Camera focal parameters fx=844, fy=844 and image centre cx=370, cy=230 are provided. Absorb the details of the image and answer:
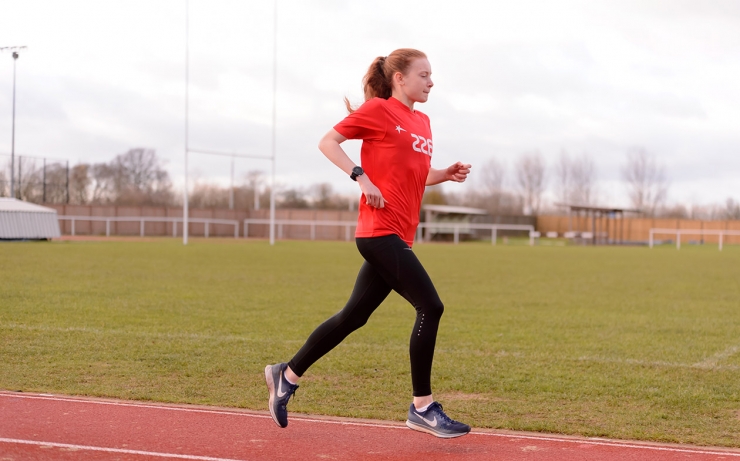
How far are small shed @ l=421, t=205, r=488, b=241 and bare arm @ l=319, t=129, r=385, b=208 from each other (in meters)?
56.9

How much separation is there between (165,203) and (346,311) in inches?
2464

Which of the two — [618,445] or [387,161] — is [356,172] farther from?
[618,445]

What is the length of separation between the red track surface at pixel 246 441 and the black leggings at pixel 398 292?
42cm

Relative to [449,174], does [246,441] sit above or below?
below

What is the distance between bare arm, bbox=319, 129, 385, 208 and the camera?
456cm

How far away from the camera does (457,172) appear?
530 centimetres

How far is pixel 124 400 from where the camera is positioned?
227 inches

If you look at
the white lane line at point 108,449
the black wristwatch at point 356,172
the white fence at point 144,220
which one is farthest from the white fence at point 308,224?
the white lane line at point 108,449

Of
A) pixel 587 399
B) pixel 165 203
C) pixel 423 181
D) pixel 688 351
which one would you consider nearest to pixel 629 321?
pixel 688 351

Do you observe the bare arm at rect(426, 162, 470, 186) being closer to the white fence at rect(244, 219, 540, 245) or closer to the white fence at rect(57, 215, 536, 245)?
the white fence at rect(57, 215, 536, 245)

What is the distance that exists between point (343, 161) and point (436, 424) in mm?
1540

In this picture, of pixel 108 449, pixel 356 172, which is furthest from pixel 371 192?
pixel 108 449

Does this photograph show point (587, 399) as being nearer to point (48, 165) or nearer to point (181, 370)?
point (181, 370)

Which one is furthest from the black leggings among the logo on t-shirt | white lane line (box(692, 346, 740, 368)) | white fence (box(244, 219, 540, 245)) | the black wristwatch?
white fence (box(244, 219, 540, 245))
